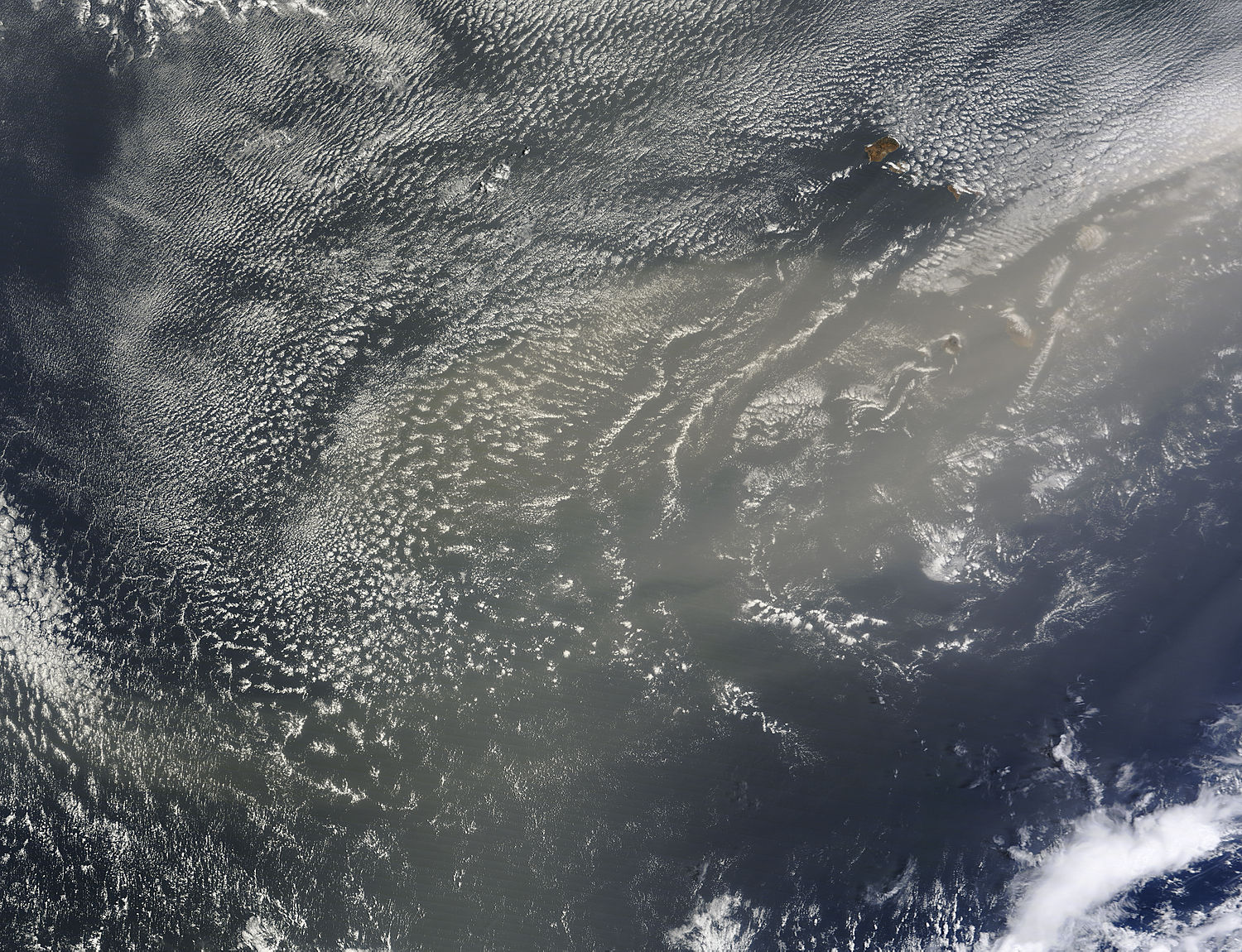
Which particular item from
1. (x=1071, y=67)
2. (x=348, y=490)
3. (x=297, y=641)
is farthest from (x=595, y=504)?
(x=1071, y=67)

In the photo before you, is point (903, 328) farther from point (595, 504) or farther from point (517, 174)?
point (517, 174)

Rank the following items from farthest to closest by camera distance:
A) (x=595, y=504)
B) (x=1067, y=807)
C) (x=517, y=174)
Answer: (x=517, y=174) → (x=595, y=504) → (x=1067, y=807)

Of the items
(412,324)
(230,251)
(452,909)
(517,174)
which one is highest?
(230,251)

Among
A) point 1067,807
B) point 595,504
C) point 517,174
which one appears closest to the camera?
point 1067,807

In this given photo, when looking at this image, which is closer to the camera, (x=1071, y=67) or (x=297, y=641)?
(x=297, y=641)

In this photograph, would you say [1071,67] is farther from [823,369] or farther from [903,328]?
[823,369]

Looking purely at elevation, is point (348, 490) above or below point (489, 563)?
above
